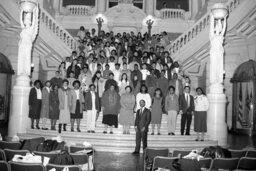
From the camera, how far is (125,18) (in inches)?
895

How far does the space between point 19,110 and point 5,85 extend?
18.9 ft

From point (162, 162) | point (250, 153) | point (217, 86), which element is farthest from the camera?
point (217, 86)

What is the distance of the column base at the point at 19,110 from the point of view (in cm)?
1130

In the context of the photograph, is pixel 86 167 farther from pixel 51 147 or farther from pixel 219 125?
pixel 219 125

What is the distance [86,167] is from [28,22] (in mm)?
7454

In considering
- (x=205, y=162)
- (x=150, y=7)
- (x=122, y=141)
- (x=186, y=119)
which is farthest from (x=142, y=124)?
(x=150, y=7)

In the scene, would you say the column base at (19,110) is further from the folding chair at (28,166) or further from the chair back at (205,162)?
the chair back at (205,162)

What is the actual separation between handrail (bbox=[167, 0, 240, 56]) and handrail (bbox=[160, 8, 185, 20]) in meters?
5.84

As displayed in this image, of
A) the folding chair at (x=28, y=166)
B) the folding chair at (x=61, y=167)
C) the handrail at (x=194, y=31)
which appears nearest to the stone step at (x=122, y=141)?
the folding chair at (x=61, y=167)

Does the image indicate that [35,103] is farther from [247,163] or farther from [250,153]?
[247,163]

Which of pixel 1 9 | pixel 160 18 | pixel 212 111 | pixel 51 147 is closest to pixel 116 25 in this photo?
pixel 160 18

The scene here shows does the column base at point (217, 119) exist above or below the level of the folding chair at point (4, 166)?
above

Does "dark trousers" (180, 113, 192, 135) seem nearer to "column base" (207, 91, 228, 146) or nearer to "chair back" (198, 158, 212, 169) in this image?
"column base" (207, 91, 228, 146)

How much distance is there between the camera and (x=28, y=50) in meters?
11.8
